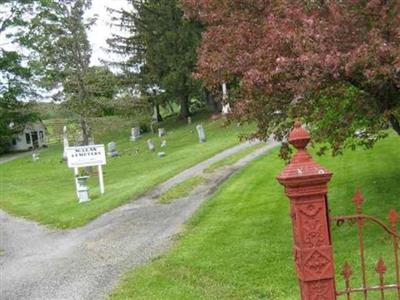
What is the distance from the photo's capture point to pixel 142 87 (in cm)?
4319

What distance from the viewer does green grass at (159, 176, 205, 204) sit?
14.9 m

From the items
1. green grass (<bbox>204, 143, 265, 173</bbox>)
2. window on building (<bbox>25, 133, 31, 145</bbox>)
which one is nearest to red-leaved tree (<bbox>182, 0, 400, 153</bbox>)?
green grass (<bbox>204, 143, 265, 173</bbox>)

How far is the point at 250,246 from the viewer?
924 centimetres

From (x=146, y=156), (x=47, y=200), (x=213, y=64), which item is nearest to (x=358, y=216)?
(x=213, y=64)

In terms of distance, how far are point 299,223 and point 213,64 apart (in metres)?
4.86

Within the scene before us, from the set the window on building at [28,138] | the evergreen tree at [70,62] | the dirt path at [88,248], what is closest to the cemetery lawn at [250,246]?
the dirt path at [88,248]

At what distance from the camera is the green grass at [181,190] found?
587 inches

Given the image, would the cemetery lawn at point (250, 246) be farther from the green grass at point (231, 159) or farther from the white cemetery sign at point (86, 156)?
the white cemetery sign at point (86, 156)

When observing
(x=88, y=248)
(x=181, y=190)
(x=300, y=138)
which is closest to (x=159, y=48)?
(x=181, y=190)

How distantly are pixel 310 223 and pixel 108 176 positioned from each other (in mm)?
20928

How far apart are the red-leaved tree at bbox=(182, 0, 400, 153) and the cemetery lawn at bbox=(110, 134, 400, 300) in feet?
5.48

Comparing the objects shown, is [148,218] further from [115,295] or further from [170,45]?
[170,45]

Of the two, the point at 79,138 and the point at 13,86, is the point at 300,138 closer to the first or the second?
the point at 79,138

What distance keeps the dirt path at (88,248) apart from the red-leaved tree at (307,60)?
312 centimetres
